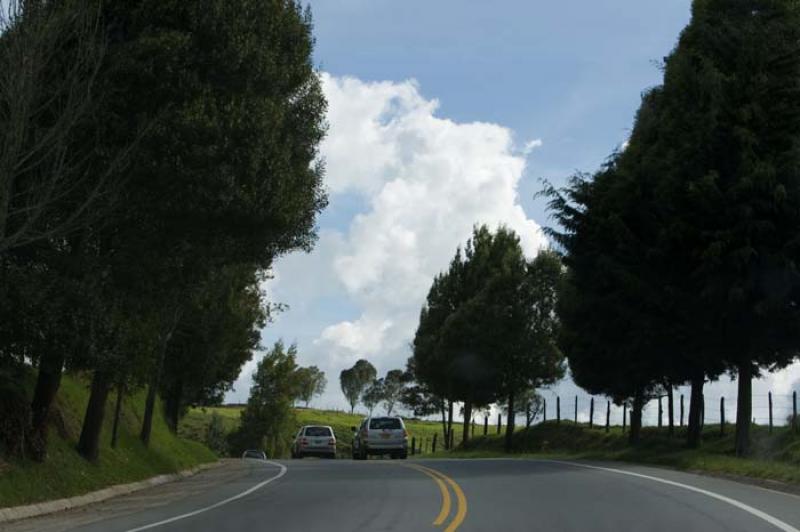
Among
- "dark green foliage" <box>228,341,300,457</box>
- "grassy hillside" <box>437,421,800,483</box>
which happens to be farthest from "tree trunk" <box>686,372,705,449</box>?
"dark green foliage" <box>228,341,300,457</box>

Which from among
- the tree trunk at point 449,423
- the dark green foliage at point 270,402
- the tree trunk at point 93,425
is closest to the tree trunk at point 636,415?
the tree trunk at point 93,425

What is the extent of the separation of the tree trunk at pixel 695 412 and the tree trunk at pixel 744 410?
409 centimetres

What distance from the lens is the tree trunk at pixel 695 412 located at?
29969 mm

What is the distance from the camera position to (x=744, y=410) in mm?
25484

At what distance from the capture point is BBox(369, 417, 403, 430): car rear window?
3928 centimetres

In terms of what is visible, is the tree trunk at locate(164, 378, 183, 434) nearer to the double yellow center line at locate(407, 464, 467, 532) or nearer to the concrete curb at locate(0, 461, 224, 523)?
the concrete curb at locate(0, 461, 224, 523)

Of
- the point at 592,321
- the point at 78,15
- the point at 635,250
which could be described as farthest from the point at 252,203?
the point at 592,321

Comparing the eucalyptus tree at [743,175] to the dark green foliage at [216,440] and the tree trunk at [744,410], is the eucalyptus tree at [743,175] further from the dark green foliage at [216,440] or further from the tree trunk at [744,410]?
the dark green foliage at [216,440]

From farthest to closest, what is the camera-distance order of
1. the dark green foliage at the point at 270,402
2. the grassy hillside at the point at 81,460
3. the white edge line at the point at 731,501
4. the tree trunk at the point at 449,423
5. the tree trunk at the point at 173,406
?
the dark green foliage at the point at 270,402 → the tree trunk at the point at 449,423 → the tree trunk at the point at 173,406 → the grassy hillside at the point at 81,460 → the white edge line at the point at 731,501

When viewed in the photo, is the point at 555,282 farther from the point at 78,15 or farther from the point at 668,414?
the point at 78,15

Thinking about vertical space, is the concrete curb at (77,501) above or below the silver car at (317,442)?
below

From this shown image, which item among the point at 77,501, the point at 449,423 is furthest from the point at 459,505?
the point at 449,423

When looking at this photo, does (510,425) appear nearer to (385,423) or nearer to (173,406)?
(385,423)

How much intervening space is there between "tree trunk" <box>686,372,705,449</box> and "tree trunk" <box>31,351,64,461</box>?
2008 centimetres
